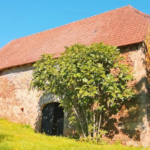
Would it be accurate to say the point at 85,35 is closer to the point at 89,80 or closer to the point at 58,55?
the point at 58,55

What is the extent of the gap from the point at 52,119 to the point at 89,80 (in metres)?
3.79

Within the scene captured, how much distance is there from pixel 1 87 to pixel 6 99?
98cm

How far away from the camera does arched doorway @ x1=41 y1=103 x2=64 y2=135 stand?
1005 cm

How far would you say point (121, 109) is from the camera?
8125 millimetres

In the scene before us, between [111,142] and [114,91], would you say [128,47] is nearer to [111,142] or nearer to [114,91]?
[114,91]

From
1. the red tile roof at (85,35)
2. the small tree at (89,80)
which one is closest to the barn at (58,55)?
the red tile roof at (85,35)

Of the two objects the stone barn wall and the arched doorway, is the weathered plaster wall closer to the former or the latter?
the stone barn wall

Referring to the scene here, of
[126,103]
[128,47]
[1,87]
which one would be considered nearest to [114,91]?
[126,103]

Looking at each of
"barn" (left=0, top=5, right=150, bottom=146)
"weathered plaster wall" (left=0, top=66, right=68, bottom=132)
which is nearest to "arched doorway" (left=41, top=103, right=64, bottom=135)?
"barn" (left=0, top=5, right=150, bottom=146)

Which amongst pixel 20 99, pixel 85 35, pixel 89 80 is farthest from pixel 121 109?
pixel 20 99

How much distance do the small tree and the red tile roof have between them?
152 cm

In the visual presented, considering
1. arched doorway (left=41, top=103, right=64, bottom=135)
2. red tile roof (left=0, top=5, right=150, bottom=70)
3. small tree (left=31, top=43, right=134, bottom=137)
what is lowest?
arched doorway (left=41, top=103, right=64, bottom=135)

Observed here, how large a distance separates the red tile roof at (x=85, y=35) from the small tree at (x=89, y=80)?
152 cm

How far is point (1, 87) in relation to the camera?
41.7ft
